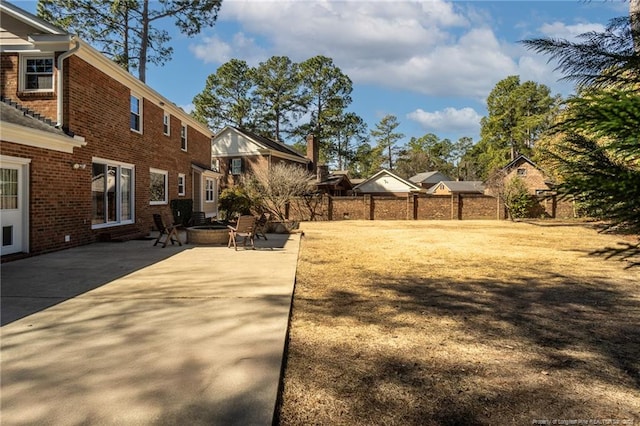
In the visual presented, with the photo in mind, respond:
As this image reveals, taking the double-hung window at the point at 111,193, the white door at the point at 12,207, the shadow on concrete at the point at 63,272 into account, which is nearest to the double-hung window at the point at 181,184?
the double-hung window at the point at 111,193

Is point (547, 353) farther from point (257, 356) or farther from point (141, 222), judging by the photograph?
point (141, 222)

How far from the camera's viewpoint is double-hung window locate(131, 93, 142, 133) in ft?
45.1

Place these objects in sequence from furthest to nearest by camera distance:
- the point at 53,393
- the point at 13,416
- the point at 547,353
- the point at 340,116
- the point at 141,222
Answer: the point at 340,116 < the point at 141,222 < the point at 547,353 < the point at 53,393 < the point at 13,416

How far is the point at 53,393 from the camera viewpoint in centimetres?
281

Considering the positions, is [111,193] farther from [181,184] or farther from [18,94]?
[181,184]

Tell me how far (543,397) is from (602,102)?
2.83m

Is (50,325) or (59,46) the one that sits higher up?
(59,46)

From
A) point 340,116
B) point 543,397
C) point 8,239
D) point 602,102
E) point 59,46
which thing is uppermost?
point 340,116

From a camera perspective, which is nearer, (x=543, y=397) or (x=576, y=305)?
(x=543, y=397)

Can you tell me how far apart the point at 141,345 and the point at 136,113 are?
1258 centimetres

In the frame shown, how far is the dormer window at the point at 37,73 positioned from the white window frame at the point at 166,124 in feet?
19.7

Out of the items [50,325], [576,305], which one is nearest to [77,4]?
[50,325]

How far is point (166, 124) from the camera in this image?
16.9 metres

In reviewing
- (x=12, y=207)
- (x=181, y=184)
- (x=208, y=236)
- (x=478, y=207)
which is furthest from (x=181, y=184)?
(x=478, y=207)
